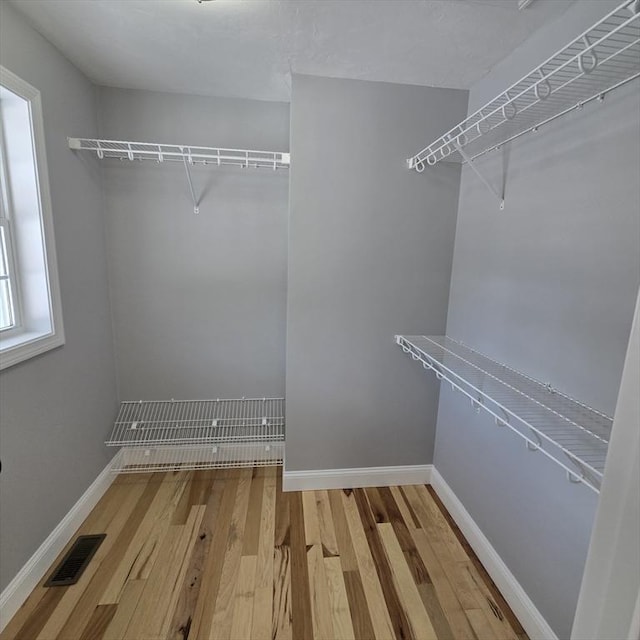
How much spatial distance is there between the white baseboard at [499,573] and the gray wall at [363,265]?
0.36 metres

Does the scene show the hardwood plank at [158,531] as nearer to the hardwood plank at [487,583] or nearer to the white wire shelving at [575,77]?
the hardwood plank at [487,583]

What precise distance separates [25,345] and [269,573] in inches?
57.3

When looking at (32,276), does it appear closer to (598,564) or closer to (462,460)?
(598,564)

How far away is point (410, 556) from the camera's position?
170 centimetres

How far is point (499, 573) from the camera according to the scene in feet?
5.07

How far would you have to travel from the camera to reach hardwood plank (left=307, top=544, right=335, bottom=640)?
4.46 feet

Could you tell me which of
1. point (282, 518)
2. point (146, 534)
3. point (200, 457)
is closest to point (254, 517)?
point (282, 518)

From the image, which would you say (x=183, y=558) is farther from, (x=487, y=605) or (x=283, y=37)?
(x=283, y=37)

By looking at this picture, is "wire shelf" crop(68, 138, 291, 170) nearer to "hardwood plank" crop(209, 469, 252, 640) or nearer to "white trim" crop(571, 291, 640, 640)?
"white trim" crop(571, 291, 640, 640)

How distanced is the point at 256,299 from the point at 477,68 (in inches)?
66.9

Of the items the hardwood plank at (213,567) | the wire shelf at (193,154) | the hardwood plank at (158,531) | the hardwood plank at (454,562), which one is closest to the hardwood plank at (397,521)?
the hardwood plank at (454,562)

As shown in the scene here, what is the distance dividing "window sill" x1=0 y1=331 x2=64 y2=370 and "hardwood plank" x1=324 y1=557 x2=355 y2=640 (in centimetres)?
161

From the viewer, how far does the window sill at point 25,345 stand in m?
1.32

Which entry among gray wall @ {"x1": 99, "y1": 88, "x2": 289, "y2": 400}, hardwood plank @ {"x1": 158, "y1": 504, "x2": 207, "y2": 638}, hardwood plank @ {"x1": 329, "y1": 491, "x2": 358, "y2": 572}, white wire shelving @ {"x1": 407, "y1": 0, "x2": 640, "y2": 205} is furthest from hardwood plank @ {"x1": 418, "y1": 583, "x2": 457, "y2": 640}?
white wire shelving @ {"x1": 407, "y1": 0, "x2": 640, "y2": 205}
